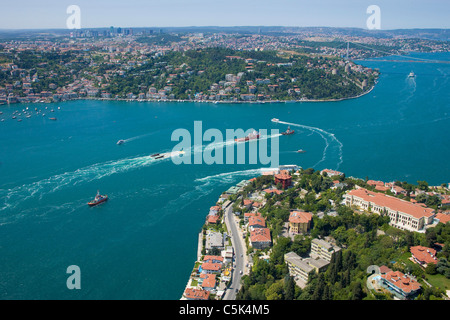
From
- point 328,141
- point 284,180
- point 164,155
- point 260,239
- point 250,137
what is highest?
point 250,137

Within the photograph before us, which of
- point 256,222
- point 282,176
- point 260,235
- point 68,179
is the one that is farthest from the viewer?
point 68,179

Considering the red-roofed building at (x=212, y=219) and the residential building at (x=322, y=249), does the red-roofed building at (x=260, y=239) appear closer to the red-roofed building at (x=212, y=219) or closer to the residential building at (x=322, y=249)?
the residential building at (x=322, y=249)

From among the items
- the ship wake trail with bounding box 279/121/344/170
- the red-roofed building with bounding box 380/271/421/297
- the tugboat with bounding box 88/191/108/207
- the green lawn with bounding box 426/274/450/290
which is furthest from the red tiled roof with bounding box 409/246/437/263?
the tugboat with bounding box 88/191/108/207

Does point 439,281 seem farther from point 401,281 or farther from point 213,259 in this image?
point 213,259

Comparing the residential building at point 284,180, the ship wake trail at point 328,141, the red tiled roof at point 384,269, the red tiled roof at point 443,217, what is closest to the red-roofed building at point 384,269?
the red tiled roof at point 384,269

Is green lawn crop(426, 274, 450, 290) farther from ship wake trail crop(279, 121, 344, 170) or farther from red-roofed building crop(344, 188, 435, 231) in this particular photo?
ship wake trail crop(279, 121, 344, 170)

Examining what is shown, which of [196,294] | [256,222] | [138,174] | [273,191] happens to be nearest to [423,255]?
[256,222]

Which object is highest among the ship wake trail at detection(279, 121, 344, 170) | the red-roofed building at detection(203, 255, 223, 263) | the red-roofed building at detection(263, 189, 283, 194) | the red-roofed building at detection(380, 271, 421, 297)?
the ship wake trail at detection(279, 121, 344, 170)
